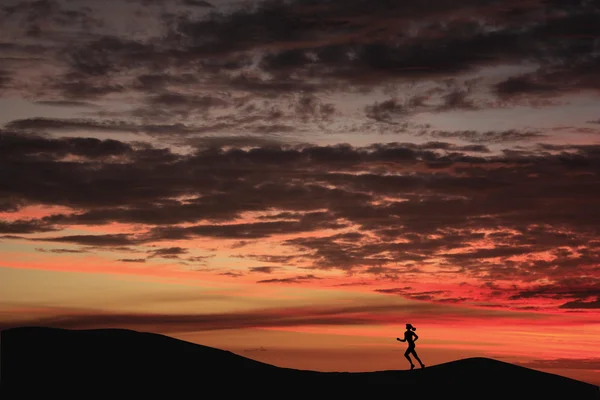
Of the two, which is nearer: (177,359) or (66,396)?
(66,396)

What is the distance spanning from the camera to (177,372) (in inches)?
1432

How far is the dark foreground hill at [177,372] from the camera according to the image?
1378 inches

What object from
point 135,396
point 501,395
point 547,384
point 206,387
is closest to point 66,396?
point 135,396

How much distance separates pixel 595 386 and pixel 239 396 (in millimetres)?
16547

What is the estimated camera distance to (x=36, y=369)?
35.3 m

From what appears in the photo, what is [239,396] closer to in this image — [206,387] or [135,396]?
[206,387]

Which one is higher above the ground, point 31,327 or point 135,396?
point 31,327

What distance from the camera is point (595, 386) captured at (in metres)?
40.2

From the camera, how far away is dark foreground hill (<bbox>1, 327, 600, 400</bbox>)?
115ft

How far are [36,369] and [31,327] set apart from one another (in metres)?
3.54

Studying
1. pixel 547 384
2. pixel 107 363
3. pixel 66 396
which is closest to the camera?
pixel 66 396

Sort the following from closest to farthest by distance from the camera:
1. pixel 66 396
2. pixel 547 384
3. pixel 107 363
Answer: pixel 66 396 → pixel 107 363 → pixel 547 384

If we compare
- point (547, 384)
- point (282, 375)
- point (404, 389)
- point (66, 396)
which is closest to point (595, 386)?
point (547, 384)

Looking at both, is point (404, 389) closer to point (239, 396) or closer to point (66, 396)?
point (239, 396)
